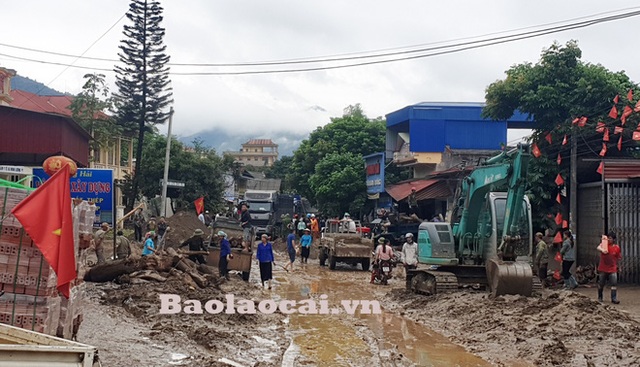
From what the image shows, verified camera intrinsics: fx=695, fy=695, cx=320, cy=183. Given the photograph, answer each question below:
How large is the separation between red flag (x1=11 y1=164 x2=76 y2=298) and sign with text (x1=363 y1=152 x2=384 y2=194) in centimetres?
3237

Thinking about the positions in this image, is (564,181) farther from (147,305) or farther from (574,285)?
(147,305)

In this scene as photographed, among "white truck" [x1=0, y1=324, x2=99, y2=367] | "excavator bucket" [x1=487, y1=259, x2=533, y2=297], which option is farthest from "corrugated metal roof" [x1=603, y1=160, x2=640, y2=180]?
"white truck" [x1=0, y1=324, x2=99, y2=367]

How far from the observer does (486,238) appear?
56.9ft

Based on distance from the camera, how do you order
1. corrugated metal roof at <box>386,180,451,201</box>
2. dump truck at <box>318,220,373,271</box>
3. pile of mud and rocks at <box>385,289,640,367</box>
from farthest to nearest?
corrugated metal roof at <box>386,180,451,201</box>, dump truck at <box>318,220,373,271</box>, pile of mud and rocks at <box>385,289,640,367</box>

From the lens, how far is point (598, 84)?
21281mm

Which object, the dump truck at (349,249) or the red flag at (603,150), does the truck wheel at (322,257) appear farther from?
the red flag at (603,150)

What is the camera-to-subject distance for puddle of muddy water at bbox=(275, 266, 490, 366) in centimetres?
1111

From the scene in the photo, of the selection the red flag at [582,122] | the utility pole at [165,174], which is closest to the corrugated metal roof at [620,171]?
the red flag at [582,122]

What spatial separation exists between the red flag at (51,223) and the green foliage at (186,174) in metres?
38.4

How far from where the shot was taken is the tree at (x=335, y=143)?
47791 millimetres

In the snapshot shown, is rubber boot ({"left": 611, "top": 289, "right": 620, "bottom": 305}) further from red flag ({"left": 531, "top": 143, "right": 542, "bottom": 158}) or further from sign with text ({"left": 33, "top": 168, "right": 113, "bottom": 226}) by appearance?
sign with text ({"left": 33, "top": 168, "right": 113, "bottom": 226})

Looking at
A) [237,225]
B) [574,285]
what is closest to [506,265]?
[574,285]

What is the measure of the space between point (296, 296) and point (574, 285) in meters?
7.42

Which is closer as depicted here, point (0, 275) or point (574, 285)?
point (0, 275)
